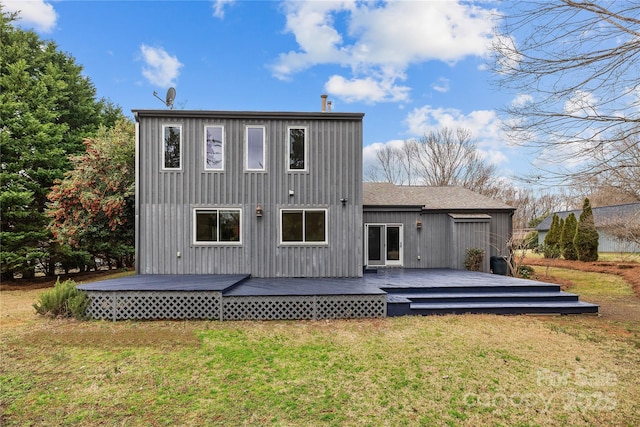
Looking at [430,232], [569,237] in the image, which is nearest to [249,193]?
[430,232]

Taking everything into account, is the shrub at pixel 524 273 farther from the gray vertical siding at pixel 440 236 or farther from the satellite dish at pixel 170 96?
the satellite dish at pixel 170 96

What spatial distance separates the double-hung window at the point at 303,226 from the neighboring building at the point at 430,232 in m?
2.81

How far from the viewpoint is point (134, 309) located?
648cm

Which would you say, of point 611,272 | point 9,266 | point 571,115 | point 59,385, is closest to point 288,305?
point 59,385

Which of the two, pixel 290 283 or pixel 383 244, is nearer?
pixel 290 283

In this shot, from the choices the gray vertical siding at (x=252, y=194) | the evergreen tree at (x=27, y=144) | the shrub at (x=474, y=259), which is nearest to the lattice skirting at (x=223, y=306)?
the gray vertical siding at (x=252, y=194)

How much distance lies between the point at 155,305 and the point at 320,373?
4246 millimetres

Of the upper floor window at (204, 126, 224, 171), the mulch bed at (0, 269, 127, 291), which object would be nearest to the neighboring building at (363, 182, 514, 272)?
the upper floor window at (204, 126, 224, 171)

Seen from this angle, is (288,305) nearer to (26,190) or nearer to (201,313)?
(201,313)

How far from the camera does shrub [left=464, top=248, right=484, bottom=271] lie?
11.2 metres

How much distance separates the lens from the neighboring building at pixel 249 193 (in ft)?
29.7

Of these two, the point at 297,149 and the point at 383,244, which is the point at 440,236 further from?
the point at 297,149

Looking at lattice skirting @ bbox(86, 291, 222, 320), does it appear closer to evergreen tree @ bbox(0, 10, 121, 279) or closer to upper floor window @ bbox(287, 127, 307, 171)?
upper floor window @ bbox(287, 127, 307, 171)

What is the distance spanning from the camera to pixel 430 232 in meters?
11.9
